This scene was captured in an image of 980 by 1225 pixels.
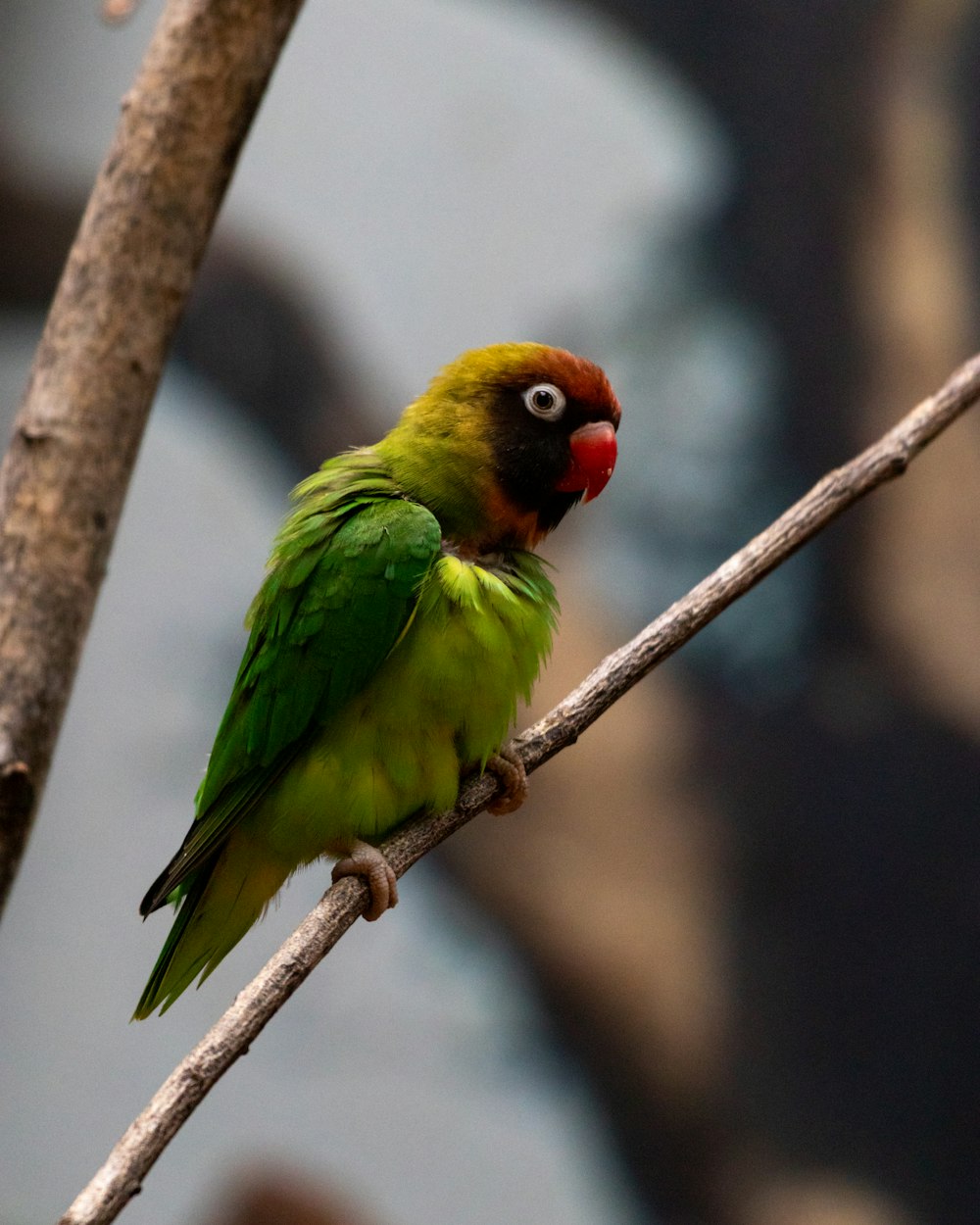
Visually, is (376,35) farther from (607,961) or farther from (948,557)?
(607,961)

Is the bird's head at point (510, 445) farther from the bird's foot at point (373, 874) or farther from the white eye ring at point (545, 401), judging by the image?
the bird's foot at point (373, 874)

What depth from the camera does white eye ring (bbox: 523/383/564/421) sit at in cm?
208

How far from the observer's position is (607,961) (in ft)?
11.8

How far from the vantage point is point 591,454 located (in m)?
2.11

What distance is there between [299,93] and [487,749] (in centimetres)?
299

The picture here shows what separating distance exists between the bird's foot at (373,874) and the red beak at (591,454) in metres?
0.74

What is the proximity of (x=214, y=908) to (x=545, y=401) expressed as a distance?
1065 millimetres

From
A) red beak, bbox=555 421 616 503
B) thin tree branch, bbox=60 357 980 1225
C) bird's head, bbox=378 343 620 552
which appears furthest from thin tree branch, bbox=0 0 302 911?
red beak, bbox=555 421 616 503

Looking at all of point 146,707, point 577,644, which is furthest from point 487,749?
point 146,707

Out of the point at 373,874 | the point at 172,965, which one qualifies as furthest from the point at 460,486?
the point at 172,965

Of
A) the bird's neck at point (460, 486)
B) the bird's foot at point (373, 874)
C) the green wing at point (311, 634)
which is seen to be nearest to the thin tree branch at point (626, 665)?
the bird's foot at point (373, 874)

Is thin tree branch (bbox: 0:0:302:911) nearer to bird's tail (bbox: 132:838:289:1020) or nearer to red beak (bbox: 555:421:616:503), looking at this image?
bird's tail (bbox: 132:838:289:1020)

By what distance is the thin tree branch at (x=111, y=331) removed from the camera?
2.04 meters

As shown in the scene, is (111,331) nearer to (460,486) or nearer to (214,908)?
(460,486)
